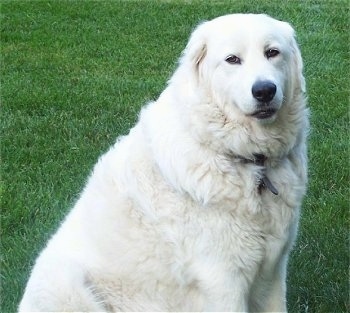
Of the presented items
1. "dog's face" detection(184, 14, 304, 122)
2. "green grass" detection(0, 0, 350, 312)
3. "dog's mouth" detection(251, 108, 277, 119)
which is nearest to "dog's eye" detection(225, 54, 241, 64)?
"dog's face" detection(184, 14, 304, 122)

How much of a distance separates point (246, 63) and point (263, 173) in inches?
22.0

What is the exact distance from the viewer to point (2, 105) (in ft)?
25.8

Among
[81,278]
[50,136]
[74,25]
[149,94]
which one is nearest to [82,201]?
[81,278]

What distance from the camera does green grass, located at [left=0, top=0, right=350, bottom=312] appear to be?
5199 millimetres

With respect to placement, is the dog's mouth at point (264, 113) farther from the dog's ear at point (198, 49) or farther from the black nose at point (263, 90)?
the dog's ear at point (198, 49)

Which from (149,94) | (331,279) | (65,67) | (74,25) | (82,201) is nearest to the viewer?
(82,201)

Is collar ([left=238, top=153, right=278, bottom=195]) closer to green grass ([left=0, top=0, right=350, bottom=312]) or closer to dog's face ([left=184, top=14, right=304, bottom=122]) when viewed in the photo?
dog's face ([left=184, top=14, right=304, bottom=122])

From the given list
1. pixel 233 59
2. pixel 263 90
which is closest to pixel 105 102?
pixel 233 59

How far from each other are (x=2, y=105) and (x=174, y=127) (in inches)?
172

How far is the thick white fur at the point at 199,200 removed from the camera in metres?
3.74

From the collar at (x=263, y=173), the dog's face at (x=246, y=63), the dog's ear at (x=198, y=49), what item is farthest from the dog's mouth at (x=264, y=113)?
the dog's ear at (x=198, y=49)

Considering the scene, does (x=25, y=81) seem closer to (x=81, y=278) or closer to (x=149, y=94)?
(x=149, y=94)

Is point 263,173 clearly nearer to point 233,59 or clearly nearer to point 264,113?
point 264,113

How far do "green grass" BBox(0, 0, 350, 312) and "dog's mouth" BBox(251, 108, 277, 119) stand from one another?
4.67 feet
